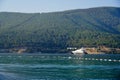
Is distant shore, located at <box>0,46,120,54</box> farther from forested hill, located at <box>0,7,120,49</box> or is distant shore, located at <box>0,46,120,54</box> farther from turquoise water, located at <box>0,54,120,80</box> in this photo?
turquoise water, located at <box>0,54,120,80</box>

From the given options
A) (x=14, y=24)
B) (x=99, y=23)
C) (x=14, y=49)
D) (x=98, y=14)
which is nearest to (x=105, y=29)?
(x=99, y=23)

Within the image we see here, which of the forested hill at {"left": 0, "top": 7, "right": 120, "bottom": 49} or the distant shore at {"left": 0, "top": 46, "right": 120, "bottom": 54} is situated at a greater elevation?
the forested hill at {"left": 0, "top": 7, "right": 120, "bottom": 49}

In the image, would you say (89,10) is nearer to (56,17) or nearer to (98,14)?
(98,14)

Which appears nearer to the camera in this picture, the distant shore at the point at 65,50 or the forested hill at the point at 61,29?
the distant shore at the point at 65,50

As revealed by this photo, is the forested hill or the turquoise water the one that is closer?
the turquoise water

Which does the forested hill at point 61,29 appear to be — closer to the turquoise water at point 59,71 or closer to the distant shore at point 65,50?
the distant shore at point 65,50

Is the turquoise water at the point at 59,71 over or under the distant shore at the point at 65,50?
over

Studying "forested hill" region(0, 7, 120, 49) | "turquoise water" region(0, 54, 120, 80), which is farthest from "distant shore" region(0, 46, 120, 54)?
"turquoise water" region(0, 54, 120, 80)

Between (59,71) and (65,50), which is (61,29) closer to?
(65,50)

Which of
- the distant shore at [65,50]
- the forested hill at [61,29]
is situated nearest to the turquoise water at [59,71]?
the distant shore at [65,50]
